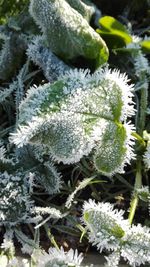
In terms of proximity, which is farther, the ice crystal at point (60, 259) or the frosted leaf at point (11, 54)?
the frosted leaf at point (11, 54)

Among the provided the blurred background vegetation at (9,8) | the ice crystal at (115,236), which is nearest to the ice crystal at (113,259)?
the ice crystal at (115,236)

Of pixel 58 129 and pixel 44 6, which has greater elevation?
pixel 44 6

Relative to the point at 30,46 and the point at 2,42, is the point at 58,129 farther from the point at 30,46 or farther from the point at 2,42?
the point at 2,42

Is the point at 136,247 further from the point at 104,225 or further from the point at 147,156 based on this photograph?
the point at 147,156

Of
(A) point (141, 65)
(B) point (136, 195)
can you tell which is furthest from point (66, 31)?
(B) point (136, 195)

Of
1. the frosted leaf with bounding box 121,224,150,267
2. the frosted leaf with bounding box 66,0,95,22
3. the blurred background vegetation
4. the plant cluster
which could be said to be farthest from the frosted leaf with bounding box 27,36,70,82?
the frosted leaf with bounding box 121,224,150,267

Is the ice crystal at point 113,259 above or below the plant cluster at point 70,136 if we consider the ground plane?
below

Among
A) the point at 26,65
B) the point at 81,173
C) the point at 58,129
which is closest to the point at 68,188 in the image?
the point at 81,173

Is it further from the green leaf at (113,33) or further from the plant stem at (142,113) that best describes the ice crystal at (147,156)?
the green leaf at (113,33)
